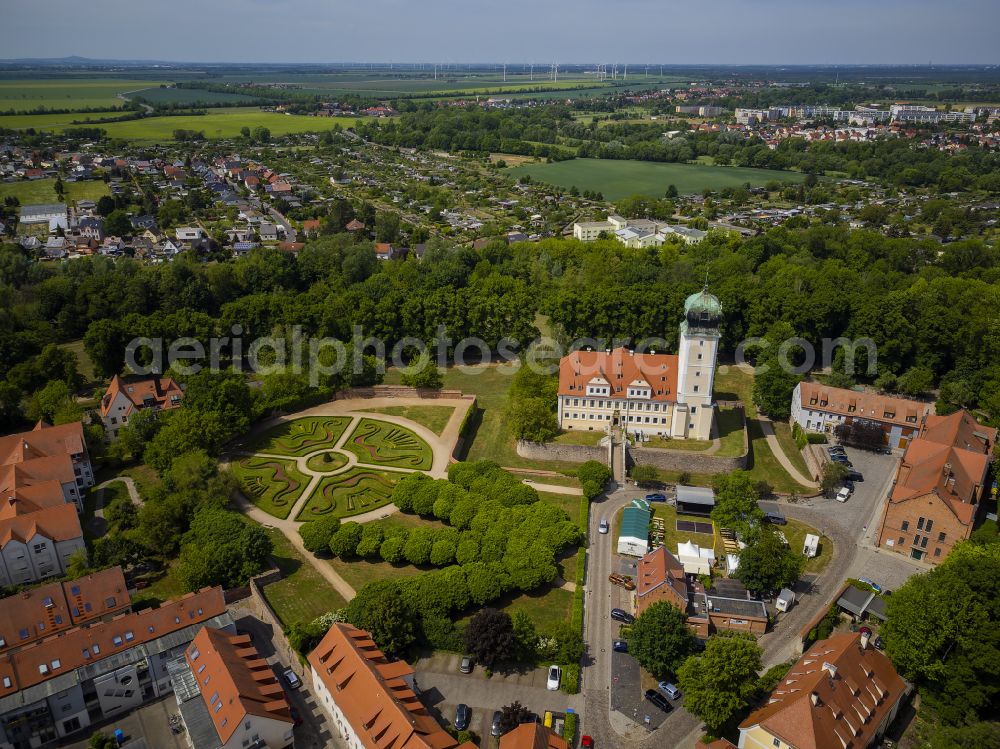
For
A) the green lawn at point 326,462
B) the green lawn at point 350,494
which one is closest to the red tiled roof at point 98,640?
the green lawn at point 350,494

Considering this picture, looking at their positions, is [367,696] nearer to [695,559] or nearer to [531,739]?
[531,739]

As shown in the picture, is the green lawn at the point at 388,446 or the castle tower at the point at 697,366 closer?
the castle tower at the point at 697,366

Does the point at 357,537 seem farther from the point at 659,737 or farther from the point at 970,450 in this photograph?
the point at 970,450

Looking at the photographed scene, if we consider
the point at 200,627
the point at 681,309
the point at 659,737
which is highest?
the point at 681,309

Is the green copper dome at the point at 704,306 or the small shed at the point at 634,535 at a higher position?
the green copper dome at the point at 704,306

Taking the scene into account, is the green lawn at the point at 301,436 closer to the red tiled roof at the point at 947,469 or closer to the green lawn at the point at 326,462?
the green lawn at the point at 326,462

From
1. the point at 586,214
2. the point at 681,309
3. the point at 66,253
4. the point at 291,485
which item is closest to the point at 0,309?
the point at 66,253

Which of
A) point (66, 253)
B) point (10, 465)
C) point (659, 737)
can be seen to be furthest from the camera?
point (66, 253)
